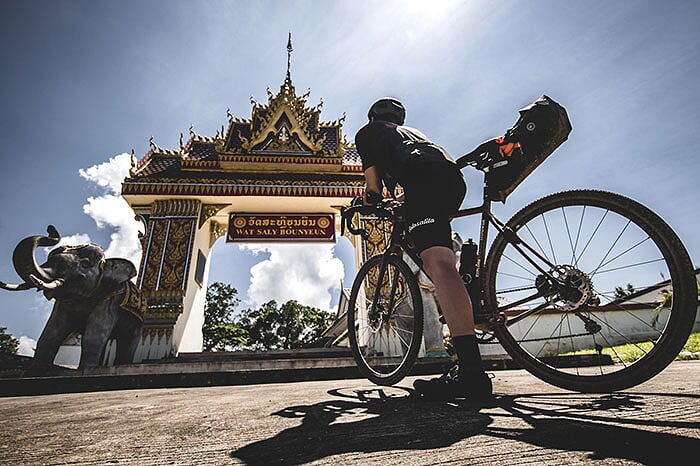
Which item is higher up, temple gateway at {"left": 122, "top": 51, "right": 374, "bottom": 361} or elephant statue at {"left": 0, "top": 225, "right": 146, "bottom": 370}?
temple gateway at {"left": 122, "top": 51, "right": 374, "bottom": 361}

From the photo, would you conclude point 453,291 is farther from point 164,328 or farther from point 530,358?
point 164,328

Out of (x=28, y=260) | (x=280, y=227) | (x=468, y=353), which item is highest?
(x=280, y=227)

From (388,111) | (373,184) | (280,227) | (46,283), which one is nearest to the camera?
(373,184)

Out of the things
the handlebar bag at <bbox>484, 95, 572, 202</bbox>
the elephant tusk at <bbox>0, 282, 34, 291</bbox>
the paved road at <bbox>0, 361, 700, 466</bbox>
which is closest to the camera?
the paved road at <bbox>0, 361, 700, 466</bbox>

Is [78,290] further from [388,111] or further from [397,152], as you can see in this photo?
[397,152]

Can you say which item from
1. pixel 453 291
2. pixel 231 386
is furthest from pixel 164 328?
pixel 453 291

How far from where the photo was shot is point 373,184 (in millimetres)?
1909

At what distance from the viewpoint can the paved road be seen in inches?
23.1

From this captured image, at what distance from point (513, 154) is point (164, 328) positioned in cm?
781

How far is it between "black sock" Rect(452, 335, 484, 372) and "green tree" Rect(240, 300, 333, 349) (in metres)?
32.9

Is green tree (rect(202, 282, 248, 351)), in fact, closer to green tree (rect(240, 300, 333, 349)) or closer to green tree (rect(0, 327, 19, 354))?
green tree (rect(240, 300, 333, 349))

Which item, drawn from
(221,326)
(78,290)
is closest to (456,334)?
(78,290)

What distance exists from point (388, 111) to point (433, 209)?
87cm

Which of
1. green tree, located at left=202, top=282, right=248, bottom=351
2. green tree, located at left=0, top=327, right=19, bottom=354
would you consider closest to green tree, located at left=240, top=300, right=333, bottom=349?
green tree, located at left=202, top=282, right=248, bottom=351
